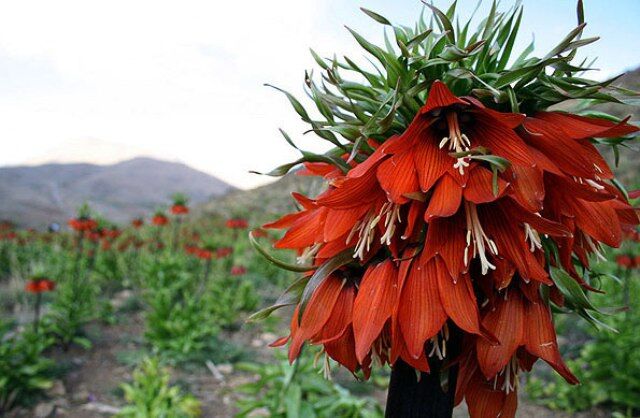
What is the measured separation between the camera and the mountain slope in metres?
19.0

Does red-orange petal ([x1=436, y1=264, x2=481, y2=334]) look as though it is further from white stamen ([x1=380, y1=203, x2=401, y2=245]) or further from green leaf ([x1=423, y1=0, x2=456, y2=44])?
green leaf ([x1=423, y1=0, x2=456, y2=44])

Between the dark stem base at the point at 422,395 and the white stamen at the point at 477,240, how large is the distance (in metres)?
0.16

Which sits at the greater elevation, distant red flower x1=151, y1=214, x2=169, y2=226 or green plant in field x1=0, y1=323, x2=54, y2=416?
distant red flower x1=151, y1=214, x2=169, y2=226

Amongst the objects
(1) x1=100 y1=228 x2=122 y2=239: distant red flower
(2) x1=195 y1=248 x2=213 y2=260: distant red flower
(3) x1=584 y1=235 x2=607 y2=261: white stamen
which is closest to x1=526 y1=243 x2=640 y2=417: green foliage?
(3) x1=584 y1=235 x2=607 y2=261: white stamen

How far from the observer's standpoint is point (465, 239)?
571 mm

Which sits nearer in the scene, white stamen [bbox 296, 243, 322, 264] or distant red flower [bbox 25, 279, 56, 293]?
white stamen [bbox 296, 243, 322, 264]

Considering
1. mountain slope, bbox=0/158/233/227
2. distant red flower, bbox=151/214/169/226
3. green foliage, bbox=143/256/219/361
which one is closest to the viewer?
green foliage, bbox=143/256/219/361

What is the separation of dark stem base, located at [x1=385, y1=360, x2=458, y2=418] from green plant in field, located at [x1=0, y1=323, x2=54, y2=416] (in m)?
3.18

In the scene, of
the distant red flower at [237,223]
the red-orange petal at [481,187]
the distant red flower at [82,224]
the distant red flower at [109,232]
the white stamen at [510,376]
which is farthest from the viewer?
the distant red flower at [237,223]

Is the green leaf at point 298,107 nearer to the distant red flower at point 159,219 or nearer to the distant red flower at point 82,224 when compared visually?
the distant red flower at point 82,224

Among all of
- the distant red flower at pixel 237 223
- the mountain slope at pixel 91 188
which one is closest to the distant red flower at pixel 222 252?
the distant red flower at pixel 237 223

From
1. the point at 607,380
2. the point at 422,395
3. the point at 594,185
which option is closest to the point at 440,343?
the point at 422,395

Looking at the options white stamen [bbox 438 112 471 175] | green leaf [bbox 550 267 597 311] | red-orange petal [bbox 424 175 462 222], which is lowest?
A: green leaf [bbox 550 267 597 311]

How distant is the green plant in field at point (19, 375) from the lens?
10.2 ft
